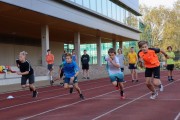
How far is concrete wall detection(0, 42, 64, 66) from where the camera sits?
38.0 m

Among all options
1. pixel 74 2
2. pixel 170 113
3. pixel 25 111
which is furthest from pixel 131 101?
pixel 74 2

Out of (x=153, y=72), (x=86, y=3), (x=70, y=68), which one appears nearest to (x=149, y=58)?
→ (x=153, y=72)

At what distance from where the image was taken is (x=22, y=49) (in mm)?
42062

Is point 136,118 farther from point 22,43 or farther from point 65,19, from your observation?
point 22,43

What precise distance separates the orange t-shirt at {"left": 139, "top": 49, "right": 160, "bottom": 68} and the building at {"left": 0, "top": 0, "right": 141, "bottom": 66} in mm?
11863

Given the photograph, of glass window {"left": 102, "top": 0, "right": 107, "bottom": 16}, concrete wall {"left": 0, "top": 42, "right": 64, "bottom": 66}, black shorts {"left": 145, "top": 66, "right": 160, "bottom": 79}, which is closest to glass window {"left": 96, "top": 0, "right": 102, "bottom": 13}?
glass window {"left": 102, "top": 0, "right": 107, "bottom": 16}

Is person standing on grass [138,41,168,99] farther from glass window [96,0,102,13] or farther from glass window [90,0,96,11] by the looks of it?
glass window [96,0,102,13]

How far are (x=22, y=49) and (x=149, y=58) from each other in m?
32.6

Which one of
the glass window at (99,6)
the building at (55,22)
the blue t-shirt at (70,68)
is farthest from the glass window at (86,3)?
the blue t-shirt at (70,68)

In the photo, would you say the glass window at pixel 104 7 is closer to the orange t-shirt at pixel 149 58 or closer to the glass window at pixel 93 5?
the glass window at pixel 93 5

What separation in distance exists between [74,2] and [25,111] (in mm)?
21964

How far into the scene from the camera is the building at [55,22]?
25594mm

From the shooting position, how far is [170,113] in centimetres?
844

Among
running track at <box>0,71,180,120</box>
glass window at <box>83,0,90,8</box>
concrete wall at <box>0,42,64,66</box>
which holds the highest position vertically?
glass window at <box>83,0,90,8</box>
